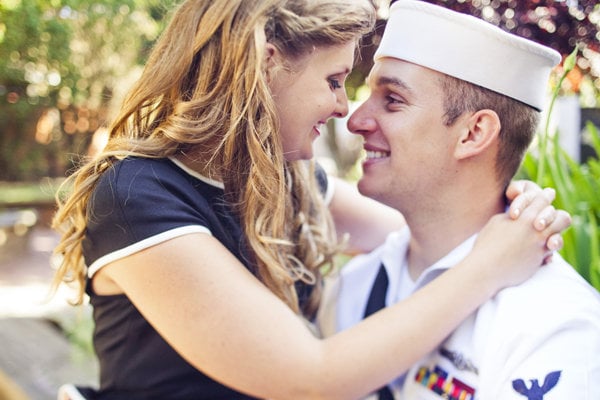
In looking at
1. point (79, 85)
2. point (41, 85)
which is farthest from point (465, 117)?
point (79, 85)

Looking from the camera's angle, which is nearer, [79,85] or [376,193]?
[376,193]

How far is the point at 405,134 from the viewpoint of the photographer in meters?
2.15

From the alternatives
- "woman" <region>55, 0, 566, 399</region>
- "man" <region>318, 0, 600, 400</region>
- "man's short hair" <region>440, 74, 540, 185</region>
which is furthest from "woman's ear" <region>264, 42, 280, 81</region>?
"man's short hair" <region>440, 74, 540, 185</region>

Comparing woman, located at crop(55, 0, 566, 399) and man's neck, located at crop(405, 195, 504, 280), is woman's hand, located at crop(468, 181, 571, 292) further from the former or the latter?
man's neck, located at crop(405, 195, 504, 280)

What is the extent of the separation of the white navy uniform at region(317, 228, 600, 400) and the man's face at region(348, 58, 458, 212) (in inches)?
10.3

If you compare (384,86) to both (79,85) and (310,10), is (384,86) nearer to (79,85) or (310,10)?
(310,10)

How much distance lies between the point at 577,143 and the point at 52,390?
3167 millimetres

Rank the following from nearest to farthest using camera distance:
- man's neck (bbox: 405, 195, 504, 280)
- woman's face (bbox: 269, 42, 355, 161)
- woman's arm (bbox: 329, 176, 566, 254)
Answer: woman's face (bbox: 269, 42, 355, 161), man's neck (bbox: 405, 195, 504, 280), woman's arm (bbox: 329, 176, 566, 254)

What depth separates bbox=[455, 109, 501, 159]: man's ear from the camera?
209 centimetres

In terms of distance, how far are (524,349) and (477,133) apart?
0.75m

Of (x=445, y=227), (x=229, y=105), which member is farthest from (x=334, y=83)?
(x=445, y=227)

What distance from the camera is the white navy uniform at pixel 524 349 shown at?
5.36 ft

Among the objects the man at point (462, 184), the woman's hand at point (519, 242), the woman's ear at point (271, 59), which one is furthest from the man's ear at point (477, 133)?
the woman's ear at point (271, 59)

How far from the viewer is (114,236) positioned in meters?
1.71
